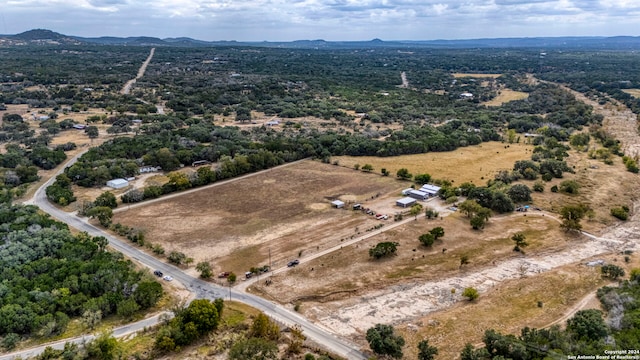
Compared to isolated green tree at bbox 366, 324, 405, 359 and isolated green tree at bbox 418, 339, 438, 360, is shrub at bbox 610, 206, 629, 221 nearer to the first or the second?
isolated green tree at bbox 418, 339, 438, 360

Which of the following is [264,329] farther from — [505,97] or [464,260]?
[505,97]

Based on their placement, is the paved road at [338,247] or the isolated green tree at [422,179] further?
the isolated green tree at [422,179]

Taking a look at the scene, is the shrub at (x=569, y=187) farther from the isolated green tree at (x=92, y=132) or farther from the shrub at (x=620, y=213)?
the isolated green tree at (x=92, y=132)

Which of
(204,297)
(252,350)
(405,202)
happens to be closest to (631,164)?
(405,202)

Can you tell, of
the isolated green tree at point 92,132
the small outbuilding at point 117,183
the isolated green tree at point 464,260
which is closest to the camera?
the isolated green tree at point 464,260

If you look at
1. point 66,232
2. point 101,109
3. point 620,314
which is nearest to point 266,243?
point 66,232

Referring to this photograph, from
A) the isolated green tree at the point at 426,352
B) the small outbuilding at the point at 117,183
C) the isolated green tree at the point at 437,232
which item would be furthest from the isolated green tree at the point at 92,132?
the isolated green tree at the point at 426,352

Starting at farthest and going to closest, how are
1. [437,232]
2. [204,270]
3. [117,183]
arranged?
[117,183], [437,232], [204,270]
